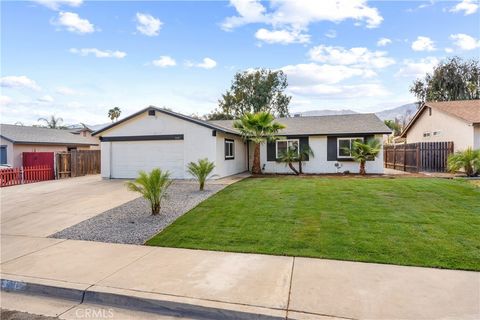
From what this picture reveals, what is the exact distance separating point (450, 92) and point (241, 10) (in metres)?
33.4

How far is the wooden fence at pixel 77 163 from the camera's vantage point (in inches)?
722

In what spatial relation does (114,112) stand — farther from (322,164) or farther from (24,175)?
(322,164)

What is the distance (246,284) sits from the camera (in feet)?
13.1

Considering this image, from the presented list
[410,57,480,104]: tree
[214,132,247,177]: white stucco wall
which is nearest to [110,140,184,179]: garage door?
[214,132,247,177]: white stucco wall

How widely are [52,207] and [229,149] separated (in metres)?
9.51

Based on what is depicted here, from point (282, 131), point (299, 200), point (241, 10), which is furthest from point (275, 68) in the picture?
point (299, 200)

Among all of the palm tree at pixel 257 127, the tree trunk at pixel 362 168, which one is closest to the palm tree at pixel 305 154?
the palm tree at pixel 257 127

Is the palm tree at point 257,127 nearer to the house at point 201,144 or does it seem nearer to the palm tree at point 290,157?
the house at point 201,144

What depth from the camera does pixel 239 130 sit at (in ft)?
56.3

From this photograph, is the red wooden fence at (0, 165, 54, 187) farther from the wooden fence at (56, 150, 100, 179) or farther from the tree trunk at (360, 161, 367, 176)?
the tree trunk at (360, 161, 367, 176)

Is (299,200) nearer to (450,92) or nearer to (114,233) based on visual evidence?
(114,233)

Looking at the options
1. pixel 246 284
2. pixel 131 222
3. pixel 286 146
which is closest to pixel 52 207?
pixel 131 222

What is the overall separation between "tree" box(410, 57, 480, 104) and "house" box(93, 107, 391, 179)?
22.8 m

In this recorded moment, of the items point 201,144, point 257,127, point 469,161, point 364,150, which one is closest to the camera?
point 469,161
